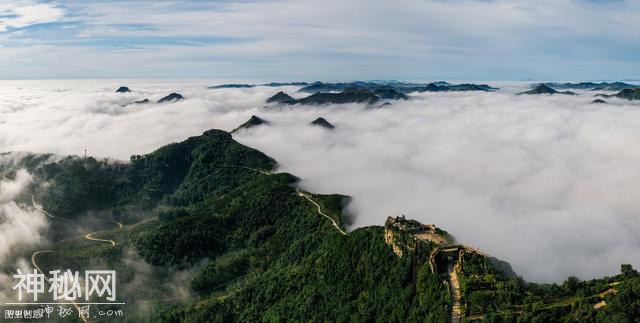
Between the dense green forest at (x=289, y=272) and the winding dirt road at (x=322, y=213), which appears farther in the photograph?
the winding dirt road at (x=322, y=213)

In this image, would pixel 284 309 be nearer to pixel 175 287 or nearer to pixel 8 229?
pixel 175 287

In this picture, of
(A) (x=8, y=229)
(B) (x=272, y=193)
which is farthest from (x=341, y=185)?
(A) (x=8, y=229)

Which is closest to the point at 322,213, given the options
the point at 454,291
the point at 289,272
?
the point at 289,272

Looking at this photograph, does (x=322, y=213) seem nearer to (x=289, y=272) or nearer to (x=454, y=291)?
(x=289, y=272)

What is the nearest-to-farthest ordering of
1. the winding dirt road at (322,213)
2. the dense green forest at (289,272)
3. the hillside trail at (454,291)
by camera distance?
the dense green forest at (289,272) < the hillside trail at (454,291) < the winding dirt road at (322,213)

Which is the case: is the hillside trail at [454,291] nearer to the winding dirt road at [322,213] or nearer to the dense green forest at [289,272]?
the dense green forest at [289,272]

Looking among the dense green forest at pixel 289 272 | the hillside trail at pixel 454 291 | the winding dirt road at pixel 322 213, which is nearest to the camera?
the dense green forest at pixel 289 272

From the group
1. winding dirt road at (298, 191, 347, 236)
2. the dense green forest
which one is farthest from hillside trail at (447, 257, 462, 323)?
winding dirt road at (298, 191, 347, 236)

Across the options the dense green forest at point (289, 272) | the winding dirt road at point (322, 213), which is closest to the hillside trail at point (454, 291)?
the dense green forest at point (289, 272)

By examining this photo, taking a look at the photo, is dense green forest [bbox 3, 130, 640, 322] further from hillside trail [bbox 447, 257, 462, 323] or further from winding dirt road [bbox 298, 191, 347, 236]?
winding dirt road [bbox 298, 191, 347, 236]
